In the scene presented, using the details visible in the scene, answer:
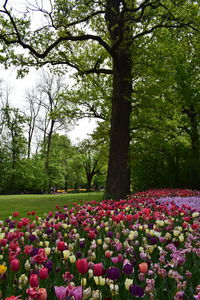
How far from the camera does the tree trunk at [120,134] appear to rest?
13188 millimetres

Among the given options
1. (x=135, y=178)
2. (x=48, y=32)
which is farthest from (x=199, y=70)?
(x=48, y=32)

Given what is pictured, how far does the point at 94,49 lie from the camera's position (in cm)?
1916

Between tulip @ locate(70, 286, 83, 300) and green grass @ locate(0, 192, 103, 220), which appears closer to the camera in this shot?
tulip @ locate(70, 286, 83, 300)

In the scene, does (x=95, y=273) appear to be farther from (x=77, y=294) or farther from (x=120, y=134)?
(x=120, y=134)

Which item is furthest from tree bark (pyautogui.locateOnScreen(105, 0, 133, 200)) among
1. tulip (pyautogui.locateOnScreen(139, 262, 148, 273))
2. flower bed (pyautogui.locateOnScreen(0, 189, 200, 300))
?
tulip (pyautogui.locateOnScreen(139, 262, 148, 273))

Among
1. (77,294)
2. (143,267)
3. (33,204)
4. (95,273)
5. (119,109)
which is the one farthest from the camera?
(33,204)

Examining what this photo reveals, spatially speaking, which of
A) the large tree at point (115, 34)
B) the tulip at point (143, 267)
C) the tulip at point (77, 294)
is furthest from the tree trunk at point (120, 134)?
the tulip at point (77, 294)

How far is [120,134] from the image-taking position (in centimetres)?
1359

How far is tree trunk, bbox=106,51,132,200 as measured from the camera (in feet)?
43.3

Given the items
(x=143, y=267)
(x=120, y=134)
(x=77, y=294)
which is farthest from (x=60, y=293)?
(x=120, y=134)

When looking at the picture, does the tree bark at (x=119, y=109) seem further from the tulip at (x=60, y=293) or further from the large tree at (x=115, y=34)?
the tulip at (x=60, y=293)

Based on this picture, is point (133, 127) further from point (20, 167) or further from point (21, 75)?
point (20, 167)

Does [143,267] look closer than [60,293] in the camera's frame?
No

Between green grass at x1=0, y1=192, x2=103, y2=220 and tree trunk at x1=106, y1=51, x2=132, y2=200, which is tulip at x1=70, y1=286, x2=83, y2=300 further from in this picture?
tree trunk at x1=106, y1=51, x2=132, y2=200
